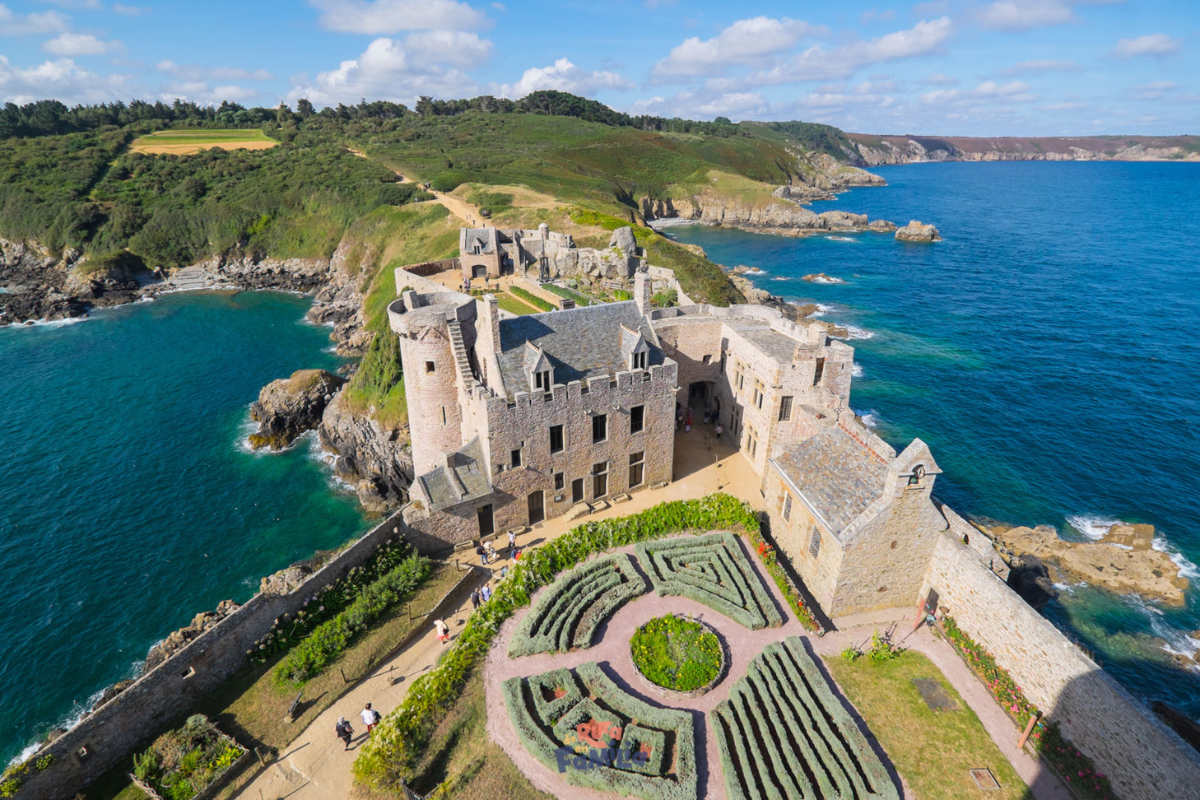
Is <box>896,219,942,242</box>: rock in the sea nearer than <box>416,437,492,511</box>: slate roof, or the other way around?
<box>416,437,492,511</box>: slate roof

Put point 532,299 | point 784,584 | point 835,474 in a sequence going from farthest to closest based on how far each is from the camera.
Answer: point 532,299
point 835,474
point 784,584

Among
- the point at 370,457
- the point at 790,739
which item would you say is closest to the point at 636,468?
the point at 790,739

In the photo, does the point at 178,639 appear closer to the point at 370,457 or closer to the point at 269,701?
the point at 269,701

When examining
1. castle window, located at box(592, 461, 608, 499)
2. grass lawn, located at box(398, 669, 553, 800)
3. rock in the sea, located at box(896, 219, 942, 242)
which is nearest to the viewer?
grass lawn, located at box(398, 669, 553, 800)

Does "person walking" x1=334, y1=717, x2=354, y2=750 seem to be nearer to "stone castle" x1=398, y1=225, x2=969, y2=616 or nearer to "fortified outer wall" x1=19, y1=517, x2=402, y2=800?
"fortified outer wall" x1=19, y1=517, x2=402, y2=800

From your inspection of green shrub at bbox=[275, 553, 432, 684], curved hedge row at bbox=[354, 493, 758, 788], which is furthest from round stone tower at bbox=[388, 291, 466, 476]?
curved hedge row at bbox=[354, 493, 758, 788]

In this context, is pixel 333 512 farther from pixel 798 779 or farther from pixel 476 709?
pixel 798 779
